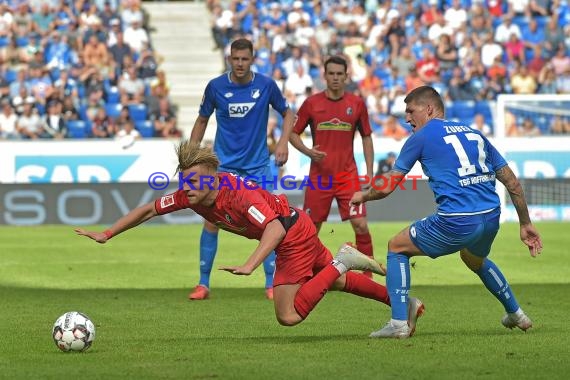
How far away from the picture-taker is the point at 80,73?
26328mm

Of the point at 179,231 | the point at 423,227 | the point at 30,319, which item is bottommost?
the point at 179,231

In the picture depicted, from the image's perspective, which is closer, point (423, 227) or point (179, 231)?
point (423, 227)

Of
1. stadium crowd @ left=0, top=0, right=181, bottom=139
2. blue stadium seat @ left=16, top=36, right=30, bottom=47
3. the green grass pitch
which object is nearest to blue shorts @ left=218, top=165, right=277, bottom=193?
the green grass pitch

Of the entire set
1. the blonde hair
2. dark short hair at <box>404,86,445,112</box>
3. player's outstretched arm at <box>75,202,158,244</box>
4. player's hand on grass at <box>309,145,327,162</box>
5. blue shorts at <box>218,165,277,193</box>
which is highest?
dark short hair at <box>404,86,445,112</box>

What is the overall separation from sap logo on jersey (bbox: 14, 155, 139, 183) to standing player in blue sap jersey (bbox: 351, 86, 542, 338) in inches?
572

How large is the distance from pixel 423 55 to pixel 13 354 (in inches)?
863

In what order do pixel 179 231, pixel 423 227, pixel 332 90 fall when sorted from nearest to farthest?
pixel 423 227
pixel 332 90
pixel 179 231

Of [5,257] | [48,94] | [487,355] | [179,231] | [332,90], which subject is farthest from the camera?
[48,94]

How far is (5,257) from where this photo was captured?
16.4 meters

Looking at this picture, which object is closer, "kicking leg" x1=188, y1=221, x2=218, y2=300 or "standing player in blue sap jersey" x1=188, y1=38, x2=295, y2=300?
"kicking leg" x1=188, y1=221, x2=218, y2=300

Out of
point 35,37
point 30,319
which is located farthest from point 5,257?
point 35,37

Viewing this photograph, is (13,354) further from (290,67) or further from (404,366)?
(290,67)

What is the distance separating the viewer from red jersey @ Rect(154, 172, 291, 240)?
26.9 feet

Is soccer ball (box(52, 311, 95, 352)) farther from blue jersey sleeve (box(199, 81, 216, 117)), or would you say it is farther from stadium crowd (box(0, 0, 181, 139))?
stadium crowd (box(0, 0, 181, 139))
